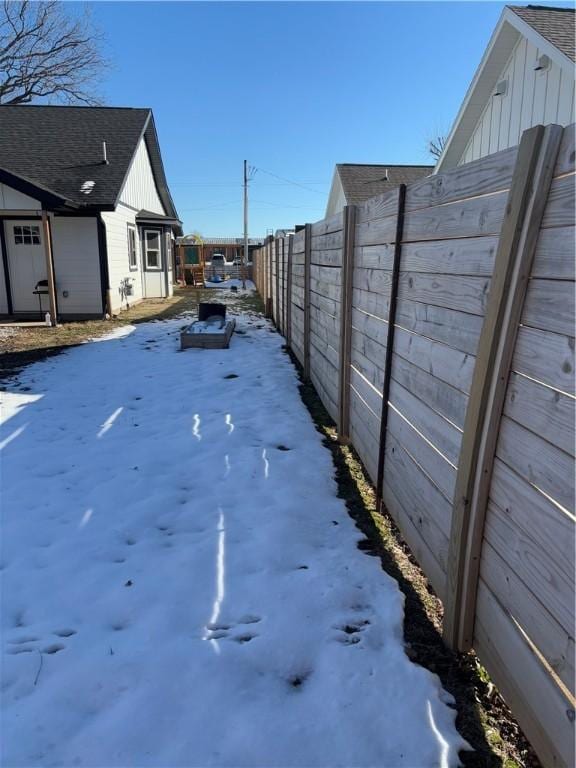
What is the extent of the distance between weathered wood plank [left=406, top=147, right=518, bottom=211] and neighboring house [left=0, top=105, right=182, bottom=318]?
32.5 ft

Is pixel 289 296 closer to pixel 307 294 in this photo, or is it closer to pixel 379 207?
pixel 307 294

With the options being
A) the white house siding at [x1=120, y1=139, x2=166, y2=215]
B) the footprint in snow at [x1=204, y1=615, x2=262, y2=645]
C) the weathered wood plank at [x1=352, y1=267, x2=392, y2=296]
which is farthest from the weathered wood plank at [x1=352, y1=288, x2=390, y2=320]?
the white house siding at [x1=120, y1=139, x2=166, y2=215]

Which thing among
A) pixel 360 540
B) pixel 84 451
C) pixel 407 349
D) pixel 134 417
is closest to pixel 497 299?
pixel 407 349

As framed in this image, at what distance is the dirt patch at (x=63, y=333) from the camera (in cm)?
759

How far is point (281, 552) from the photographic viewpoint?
2.66 m

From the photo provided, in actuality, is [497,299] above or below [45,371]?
above

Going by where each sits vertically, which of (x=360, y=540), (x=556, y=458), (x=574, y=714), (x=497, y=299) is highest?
(x=497, y=299)

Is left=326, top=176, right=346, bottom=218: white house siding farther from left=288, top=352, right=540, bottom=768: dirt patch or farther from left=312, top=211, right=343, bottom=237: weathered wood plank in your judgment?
left=288, top=352, right=540, bottom=768: dirt patch

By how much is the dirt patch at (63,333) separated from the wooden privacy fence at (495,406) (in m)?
5.75

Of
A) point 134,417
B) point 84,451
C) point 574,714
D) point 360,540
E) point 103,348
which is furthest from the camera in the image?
point 103,348

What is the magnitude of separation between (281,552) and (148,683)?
→ 985mm

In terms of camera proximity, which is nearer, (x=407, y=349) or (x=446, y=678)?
(x=446, y=678)

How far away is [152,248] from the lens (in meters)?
17.0

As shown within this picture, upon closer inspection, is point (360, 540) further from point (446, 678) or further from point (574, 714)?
point (574, 714)
